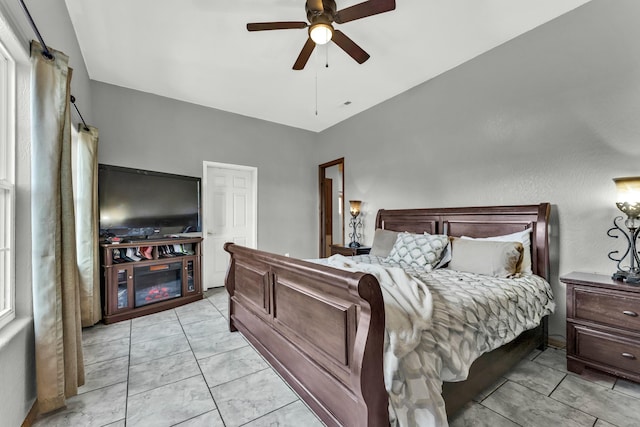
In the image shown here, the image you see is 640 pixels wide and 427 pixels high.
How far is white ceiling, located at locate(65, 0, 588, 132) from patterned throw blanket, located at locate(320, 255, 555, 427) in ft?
7.43

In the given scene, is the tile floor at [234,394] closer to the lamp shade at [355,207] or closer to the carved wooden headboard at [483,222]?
the carved wooden headboard at [483,222]

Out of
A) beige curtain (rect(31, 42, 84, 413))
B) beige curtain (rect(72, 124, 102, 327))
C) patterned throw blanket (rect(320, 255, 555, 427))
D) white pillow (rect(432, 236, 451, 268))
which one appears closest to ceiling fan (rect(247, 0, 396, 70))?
beige curtain (rect(31, 42, 84, 413))

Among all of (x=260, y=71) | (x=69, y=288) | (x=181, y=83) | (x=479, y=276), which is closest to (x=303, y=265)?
(x=69, y=288)

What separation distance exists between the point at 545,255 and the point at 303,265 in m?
2.25

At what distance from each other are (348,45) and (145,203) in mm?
3044

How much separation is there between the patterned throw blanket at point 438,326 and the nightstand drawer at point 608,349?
286 millimetres

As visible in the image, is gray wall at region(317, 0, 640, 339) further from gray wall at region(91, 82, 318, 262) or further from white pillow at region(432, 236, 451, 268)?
gray wall at region(91, 82, 318, 262)

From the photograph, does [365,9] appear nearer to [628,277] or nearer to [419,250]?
[419,250]

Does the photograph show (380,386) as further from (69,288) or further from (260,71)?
(260,71)

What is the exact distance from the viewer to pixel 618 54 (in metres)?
2.20

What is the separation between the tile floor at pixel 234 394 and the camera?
62.9 inches

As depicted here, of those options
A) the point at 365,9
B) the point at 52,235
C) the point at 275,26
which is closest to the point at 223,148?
the point at 275,26

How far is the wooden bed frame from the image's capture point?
1.19 m

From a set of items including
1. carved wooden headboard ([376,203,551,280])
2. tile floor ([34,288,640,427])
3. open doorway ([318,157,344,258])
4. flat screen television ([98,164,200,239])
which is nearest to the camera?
tile floor ([34,288,640,427])
